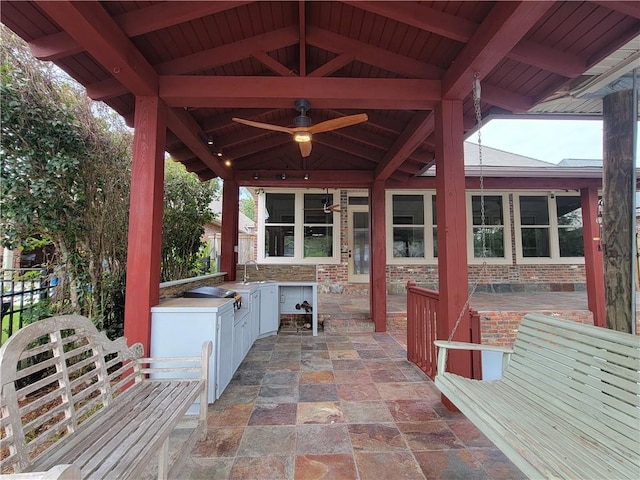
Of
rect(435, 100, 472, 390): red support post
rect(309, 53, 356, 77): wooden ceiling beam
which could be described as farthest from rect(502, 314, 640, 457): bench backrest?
rect(309, 53, 356, 77): wooden ceiling beam

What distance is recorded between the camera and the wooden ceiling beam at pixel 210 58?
2545 mm

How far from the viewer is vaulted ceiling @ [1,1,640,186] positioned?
1910 mm

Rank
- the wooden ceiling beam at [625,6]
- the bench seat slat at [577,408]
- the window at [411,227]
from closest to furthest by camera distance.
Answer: the bench seat slat at [577,408]
the wooden ceiling beam at [625,6]
the window at [411,227]

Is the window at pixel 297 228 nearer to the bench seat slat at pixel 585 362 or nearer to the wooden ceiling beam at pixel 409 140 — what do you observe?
the wooden ceiling beam at pixel 409 140

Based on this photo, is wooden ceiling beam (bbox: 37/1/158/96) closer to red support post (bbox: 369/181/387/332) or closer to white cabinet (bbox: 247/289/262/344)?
white cabinet (bbox: 247/289/262/344)

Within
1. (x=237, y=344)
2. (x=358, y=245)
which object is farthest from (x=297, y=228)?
(x=237, y=344)

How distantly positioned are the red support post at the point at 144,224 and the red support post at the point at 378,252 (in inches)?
137

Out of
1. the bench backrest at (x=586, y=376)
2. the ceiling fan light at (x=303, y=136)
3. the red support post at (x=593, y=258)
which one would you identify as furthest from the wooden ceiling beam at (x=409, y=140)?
the red support post at (x=593, y=258)

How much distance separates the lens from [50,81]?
281cm

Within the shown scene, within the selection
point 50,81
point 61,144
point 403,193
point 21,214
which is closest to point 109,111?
point 50,81

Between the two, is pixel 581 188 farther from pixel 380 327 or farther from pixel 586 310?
pixel 380 327

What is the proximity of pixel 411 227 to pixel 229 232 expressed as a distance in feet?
16.6

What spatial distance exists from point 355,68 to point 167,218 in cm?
355

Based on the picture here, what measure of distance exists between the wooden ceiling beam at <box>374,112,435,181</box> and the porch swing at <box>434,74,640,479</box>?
2147mm
